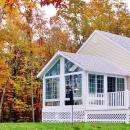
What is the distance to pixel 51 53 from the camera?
4519 centimetres

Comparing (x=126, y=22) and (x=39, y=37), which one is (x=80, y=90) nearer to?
(x=39, y=37)

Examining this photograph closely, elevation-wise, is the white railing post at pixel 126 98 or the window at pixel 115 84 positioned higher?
the window at pixel 115 84

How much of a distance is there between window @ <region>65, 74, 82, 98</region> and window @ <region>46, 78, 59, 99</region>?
1003mm

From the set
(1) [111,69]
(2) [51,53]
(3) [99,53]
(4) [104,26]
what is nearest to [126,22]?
(4) [104,26]

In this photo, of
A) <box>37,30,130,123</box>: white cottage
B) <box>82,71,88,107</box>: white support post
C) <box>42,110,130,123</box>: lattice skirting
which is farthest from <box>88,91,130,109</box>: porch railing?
<box>42,110,130,123</box>: lattice skirting

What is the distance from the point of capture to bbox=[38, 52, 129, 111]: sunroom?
2634cm

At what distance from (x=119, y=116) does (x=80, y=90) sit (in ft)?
10.1

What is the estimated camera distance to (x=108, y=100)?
2698cm

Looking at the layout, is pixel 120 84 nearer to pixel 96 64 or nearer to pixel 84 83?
pixel 96 64

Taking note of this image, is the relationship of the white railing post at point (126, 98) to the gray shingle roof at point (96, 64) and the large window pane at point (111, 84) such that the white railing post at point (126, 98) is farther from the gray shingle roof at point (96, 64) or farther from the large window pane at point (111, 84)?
the large window pane at point (111, 84)

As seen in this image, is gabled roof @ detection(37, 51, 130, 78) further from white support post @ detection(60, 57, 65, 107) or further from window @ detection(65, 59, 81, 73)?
white support post @ detection(60, 57, 65, 107)

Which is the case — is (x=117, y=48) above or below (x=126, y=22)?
below

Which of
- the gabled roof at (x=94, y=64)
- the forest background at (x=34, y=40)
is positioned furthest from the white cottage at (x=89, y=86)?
the forest background at (x=34, y=40)

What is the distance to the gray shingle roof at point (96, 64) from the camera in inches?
1066
